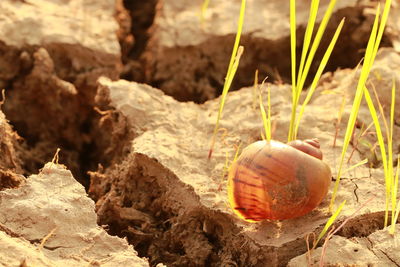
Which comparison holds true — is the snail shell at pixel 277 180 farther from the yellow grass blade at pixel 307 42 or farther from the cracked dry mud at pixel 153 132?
the yellow grass blade at pixel 307 42

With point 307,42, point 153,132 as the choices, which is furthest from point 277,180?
point 153,132

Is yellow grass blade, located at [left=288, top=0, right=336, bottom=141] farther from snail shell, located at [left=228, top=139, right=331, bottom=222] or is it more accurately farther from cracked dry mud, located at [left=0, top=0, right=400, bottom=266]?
cracked dry mud, located at [left=0, top=0, right=400, bottom=266]

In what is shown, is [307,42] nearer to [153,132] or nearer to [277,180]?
[277,180]

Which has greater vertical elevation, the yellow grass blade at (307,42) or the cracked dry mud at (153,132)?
the yellow grass blade at (307,42)

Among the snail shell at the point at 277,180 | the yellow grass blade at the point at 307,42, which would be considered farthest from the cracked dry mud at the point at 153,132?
the yellow grass blade at the point at 307,42

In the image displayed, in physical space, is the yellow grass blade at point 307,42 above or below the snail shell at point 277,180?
above

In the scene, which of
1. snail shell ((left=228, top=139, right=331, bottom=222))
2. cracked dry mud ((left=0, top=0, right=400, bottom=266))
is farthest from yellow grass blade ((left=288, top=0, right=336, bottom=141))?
cracked dry mud ((left=0, top=0, right=400, bottom=266))
